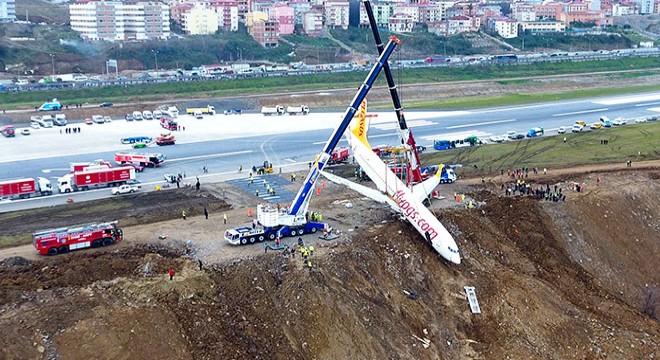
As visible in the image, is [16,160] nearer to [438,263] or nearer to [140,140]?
[140,140]

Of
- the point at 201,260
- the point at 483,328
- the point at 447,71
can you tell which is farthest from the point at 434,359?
the point at 447,71

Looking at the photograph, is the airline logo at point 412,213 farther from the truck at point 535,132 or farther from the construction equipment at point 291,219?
the truck at point 535,132

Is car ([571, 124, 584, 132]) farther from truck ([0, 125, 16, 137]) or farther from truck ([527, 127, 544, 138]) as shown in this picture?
truck ([0, 125, 16, 137])

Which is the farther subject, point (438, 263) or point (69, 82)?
point (69, 82)

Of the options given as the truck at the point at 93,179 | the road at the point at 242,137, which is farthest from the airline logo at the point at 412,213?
the truck at the point at 93,179

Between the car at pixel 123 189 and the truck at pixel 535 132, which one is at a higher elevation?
the truck at pixel 535 132

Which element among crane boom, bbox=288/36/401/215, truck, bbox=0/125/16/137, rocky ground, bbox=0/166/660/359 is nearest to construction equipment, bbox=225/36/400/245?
crane boom, bbox=288/36/401/215
